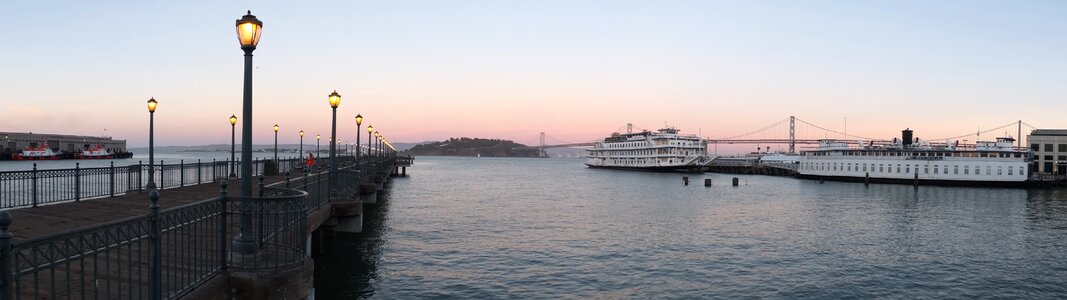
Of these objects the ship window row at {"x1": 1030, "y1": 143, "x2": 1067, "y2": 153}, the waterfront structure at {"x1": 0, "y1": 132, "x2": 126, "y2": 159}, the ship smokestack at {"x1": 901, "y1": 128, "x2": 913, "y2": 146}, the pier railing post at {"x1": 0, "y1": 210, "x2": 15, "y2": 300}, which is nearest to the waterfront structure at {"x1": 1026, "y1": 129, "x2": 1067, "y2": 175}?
the ship window row at {"x1": 1030, "y1": 143, "x2": 1067, "y2": 153}

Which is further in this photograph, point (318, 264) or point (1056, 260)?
point (1056, 260)

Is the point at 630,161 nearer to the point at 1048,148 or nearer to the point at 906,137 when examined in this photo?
the point at 906,137

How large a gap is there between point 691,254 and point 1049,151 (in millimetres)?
107052

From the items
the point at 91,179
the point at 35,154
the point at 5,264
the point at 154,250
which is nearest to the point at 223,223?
the point at 154,250

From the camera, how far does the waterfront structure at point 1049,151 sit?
314ft

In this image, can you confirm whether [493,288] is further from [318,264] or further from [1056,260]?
[1056,260]

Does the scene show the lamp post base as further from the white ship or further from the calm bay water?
the white ship

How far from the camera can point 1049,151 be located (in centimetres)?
9781

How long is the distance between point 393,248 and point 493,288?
7416 mm

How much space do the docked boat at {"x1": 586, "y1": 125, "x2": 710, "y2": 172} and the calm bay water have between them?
80.1 metres

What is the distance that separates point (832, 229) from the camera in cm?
3109

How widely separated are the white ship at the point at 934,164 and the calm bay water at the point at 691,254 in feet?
132

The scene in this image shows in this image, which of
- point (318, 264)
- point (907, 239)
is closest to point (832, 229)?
point (907, 239)

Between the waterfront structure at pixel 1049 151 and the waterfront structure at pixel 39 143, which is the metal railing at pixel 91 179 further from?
the waterfront structure at pixel 39 143
